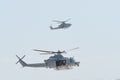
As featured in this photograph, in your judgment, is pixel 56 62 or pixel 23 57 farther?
pixel 23 57

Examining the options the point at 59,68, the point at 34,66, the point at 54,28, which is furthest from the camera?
the point at 54,28

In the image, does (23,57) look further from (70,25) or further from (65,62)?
(70,25)

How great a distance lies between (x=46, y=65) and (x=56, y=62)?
13.7 ft

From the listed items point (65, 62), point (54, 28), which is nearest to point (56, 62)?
point (65, 62)

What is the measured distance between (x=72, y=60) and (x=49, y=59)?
707 centimetres

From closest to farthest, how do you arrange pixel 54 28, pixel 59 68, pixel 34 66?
pixel 59 68, pixel 34 66, pixel 54 28

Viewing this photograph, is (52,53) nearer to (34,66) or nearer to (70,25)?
(34,66)

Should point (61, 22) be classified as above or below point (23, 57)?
above

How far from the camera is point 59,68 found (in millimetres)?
132000

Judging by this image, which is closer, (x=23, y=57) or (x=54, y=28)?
(x=23, y=57)

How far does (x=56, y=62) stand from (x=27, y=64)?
644 inches

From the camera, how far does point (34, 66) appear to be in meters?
142

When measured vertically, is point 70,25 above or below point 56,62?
above

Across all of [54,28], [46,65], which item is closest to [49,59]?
[46,65]
